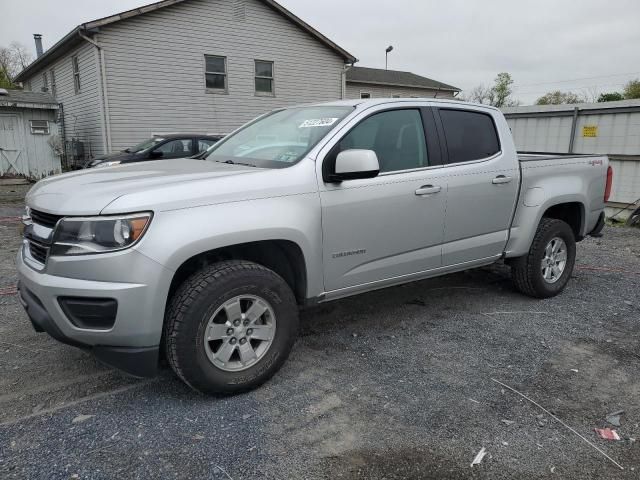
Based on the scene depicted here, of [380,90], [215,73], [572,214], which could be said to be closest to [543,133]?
[572,214]

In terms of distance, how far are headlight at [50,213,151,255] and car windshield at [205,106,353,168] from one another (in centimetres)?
105

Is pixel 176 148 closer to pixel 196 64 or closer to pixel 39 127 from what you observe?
pixel 196 64

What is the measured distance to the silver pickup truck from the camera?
8.44 ft

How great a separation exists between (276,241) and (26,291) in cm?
151

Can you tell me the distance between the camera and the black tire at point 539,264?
466cm

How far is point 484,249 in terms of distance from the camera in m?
4.26

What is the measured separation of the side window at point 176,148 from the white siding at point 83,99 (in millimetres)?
4486

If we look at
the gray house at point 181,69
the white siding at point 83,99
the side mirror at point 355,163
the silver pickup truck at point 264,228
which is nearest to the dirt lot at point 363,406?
the silver pickup truck at point 264,228

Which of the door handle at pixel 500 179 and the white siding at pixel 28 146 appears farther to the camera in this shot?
the white siding at pixel 28 146

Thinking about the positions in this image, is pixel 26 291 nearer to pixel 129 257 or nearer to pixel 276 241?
pixel 129 257

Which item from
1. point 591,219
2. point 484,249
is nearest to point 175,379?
point 484,249

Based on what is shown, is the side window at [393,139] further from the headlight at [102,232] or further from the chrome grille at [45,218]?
the chrome grille at [45,218]

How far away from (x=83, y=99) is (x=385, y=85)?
51.2 ft

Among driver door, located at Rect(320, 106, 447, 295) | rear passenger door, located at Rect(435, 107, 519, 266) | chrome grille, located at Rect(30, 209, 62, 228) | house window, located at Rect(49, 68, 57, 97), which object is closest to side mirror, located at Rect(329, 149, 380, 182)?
driver door, located at Rect(320, 106, 447, 295)
